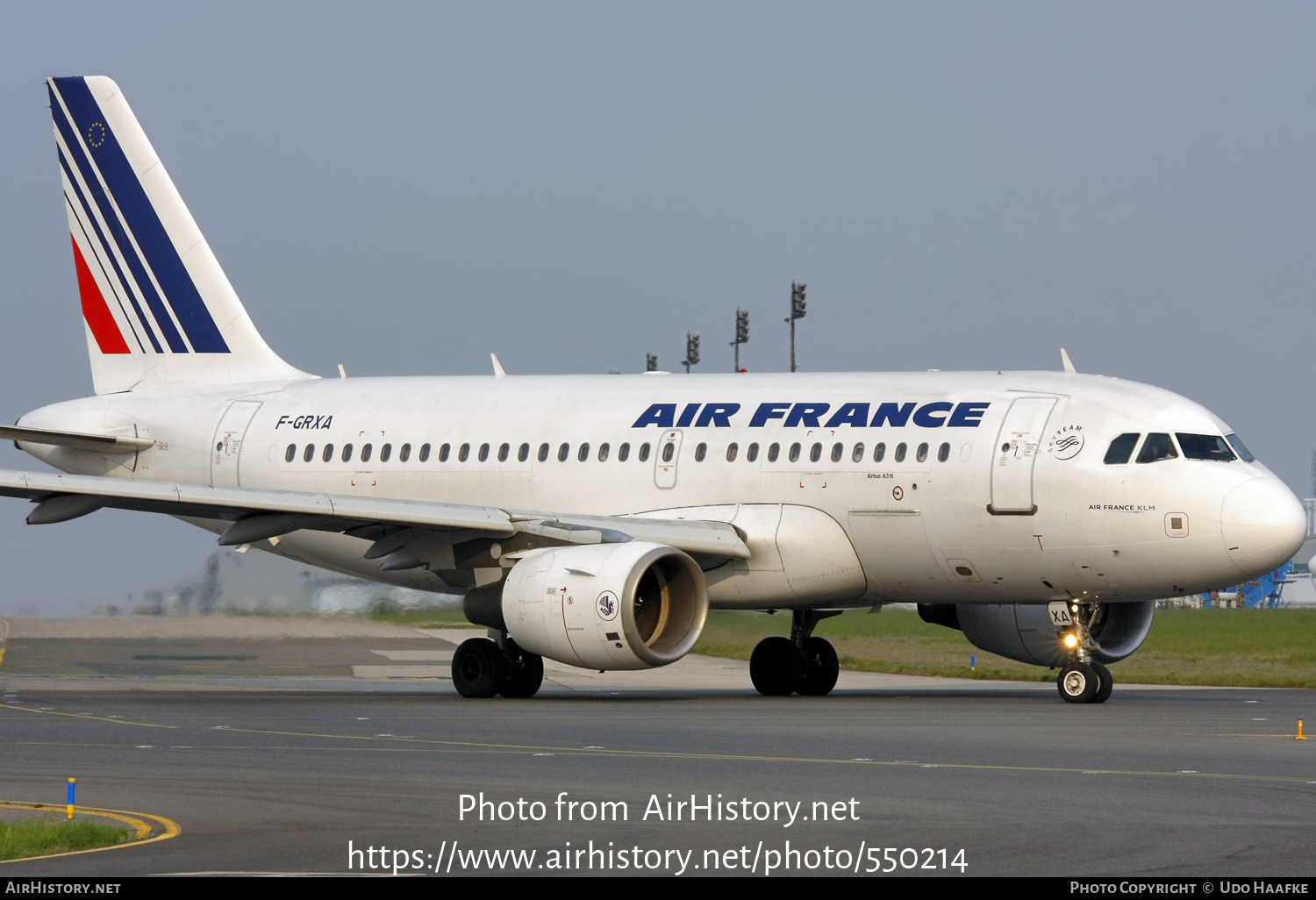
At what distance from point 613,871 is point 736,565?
16.7 m

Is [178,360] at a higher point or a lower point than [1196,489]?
higher

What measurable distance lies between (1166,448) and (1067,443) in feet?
4.19

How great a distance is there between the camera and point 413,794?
13914mm

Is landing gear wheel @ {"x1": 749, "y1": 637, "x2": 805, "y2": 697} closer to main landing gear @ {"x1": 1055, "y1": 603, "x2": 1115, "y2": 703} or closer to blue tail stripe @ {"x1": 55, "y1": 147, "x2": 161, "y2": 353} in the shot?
main landing gear @ {"x1": 1055, "y1": 603, "x2": 1115, "y2": 703}

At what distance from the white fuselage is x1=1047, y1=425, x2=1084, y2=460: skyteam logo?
28 mm

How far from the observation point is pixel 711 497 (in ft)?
90.8

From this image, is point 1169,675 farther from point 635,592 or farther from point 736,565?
point 635,592

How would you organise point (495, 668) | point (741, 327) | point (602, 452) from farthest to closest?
point (741, 327) → point (602, 452) → point (495, 668)

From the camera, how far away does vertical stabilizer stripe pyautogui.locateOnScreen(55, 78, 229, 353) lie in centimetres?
3428

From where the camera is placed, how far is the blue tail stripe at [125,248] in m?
34.4

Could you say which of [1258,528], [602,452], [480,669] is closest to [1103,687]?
[1258,528]

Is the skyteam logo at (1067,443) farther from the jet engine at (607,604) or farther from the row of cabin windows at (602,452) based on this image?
the jet engine at (607,604)

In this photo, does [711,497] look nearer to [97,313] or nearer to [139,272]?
[139,272]
